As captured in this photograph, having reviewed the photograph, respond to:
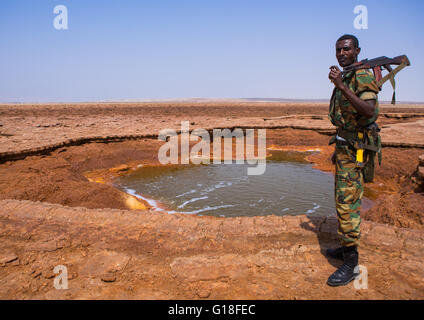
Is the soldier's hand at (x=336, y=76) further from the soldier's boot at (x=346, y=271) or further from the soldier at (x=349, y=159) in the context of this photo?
the soldier's boot at (x=346, y=271)

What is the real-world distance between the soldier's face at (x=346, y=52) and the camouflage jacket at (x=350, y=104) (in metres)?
0.13

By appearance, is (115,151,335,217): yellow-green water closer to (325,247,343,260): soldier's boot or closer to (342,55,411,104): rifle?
(325,247,343,260): soldier's boot

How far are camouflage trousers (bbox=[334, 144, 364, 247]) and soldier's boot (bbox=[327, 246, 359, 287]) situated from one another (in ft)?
0.29

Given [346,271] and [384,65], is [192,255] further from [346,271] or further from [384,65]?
[384,65]

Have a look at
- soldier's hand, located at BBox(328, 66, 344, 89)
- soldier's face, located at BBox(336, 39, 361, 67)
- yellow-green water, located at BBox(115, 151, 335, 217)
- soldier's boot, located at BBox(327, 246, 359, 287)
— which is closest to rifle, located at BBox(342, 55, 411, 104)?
soldier's face, located at BBox(336, 39, 361, 67)

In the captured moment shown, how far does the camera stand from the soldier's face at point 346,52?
239 centimetres

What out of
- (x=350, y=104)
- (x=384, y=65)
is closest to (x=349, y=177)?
(x=350, y=104)

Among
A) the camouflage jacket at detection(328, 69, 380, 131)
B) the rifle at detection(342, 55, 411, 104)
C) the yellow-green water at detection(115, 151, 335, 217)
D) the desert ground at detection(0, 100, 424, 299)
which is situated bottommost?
the yellow-green water at detection(115, 151, 335, 217)

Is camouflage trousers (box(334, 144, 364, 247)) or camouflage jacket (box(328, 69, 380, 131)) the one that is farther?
camouflage trousers (box(334, 144, 364, 247))

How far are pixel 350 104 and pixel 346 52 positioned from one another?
0.45 metres

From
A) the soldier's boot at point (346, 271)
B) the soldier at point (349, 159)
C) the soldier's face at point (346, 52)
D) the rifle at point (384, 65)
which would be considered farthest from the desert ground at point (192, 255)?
the soldier's face at point (346, 52)

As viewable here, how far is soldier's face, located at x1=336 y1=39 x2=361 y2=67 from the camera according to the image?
2.39m

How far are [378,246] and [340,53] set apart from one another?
2.05 meters

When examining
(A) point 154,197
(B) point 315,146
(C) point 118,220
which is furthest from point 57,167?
(B) point 315,146
